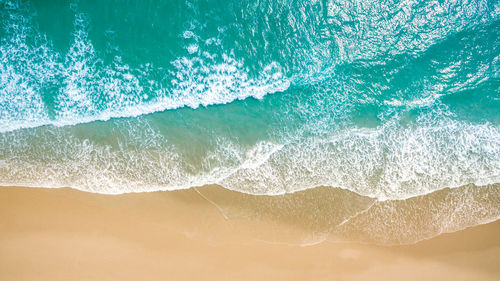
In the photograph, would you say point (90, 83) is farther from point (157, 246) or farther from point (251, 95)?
point (157, 246)

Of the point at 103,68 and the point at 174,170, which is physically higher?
the point at 103,68

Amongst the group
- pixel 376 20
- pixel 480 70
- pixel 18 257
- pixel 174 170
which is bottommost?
pixel 18 257

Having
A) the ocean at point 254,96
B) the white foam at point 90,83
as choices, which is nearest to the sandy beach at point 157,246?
the ocean at point 254,96

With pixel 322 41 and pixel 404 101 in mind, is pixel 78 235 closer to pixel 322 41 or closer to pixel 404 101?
pixel 322 41

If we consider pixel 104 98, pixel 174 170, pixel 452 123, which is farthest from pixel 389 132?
pixel 104 98

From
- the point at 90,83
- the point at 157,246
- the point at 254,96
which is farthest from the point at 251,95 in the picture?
the point at 157,246
